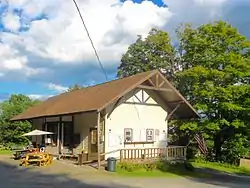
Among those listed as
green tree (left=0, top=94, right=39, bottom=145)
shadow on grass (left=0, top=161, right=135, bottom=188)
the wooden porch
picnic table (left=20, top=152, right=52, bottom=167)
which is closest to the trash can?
the wooden porch

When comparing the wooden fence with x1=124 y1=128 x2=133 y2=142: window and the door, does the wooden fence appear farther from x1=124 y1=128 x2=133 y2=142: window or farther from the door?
the door

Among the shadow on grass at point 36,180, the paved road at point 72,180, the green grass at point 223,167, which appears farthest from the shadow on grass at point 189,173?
the shadow on grass at point 36,180

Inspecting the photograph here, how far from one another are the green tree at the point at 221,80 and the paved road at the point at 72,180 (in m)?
11.8

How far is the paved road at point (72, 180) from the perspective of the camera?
18.2m

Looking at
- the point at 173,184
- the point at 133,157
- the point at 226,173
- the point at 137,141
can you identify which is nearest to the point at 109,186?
the point at 173,184

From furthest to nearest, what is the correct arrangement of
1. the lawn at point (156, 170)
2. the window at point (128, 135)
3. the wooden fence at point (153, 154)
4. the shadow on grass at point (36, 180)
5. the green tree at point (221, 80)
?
1. the green tree at point (221, 80)
2. the window at point (128, 135)
3. the wooden fence at point (153, 154)
4. the lawn at point (156, 170)
5. the shadow on grass at point (36, 180)

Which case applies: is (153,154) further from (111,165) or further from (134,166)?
(111,165)

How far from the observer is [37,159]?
26.5m

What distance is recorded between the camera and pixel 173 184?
20.0 metres

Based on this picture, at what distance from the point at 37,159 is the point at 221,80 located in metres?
16.3

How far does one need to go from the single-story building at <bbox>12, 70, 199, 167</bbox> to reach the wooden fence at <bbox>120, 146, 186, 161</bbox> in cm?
93

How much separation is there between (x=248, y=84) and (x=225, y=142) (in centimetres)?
634

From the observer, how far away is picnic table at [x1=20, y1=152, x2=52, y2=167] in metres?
26.4

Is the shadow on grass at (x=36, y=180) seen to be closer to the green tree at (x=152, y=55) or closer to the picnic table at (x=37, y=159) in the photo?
the picnic table at (x=37, y=159)
